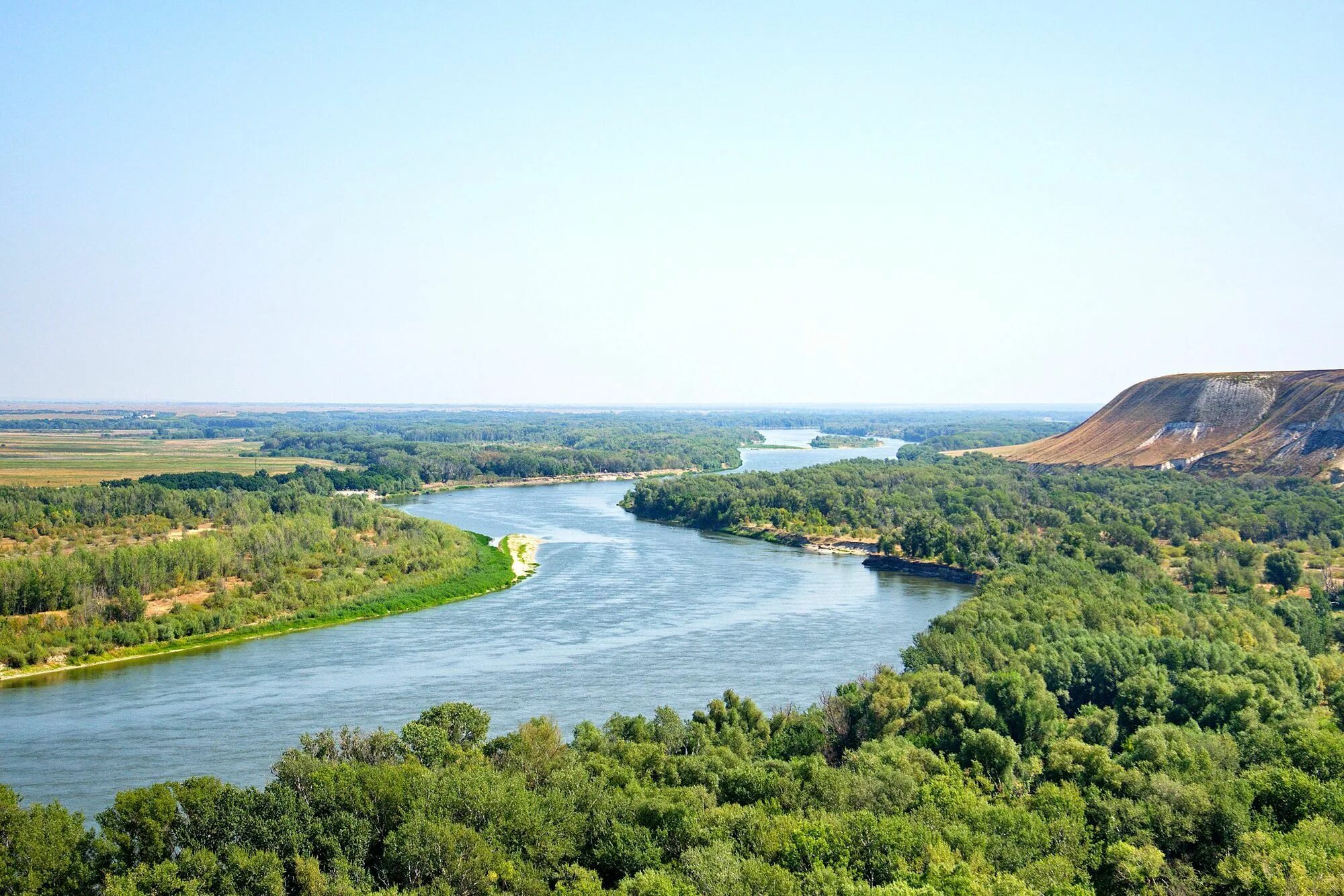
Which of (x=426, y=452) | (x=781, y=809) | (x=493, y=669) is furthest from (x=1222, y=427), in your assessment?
(x=781, y=809)

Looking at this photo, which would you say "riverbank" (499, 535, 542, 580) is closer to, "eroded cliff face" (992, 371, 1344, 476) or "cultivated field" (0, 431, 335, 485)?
"cultivated field" (0, 431, 335, 485)

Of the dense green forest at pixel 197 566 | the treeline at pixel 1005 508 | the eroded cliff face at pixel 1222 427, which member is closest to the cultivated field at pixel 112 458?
the dense green forest at pixel 197 566

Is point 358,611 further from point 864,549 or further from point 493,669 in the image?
point 864,549

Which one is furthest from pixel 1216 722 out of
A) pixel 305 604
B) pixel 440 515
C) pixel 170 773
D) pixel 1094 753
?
pixel 440 515

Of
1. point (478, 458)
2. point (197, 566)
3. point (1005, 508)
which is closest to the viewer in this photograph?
point (197, 566)

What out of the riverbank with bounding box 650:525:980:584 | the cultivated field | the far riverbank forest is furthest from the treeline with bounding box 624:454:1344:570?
the cultivated field

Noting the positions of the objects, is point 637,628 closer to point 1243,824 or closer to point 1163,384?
point 1243,824

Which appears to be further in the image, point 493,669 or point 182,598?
point 182,598
